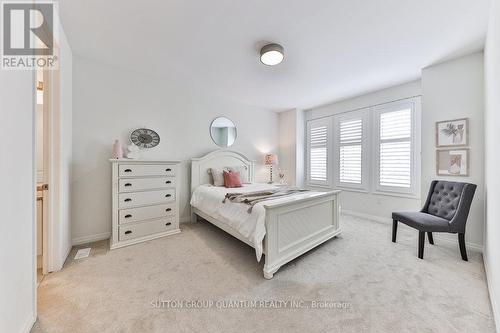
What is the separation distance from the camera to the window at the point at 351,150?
4.05 meters

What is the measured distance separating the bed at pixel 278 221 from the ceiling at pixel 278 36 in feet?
6.20

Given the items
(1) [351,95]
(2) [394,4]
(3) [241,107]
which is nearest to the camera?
(2) [394,4]

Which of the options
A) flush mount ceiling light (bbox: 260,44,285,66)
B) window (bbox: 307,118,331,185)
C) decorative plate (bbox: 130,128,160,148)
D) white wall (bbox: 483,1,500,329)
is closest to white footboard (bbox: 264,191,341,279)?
white wall (bbox: 483,1,500,329)

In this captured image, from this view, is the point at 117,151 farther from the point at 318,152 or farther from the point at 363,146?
the point at 363,146

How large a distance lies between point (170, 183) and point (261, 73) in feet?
7.54

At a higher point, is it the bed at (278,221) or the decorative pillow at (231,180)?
the decorative pillow at (231,180)

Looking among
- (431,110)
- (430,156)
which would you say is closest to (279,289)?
(430,156)

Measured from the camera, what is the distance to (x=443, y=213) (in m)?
2.51

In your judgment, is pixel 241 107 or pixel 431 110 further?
pixel 241 107

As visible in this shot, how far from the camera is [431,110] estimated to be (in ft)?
9.39

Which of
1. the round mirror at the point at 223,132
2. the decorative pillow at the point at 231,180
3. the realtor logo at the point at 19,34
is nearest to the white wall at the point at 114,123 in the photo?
the round mirror at the point at 223,132

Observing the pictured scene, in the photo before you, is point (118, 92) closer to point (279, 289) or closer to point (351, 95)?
point (279, 289)

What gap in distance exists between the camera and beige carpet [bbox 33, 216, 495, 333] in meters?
1.37

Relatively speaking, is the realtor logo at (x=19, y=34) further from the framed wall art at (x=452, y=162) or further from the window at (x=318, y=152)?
the window at (x=318, y=152)
